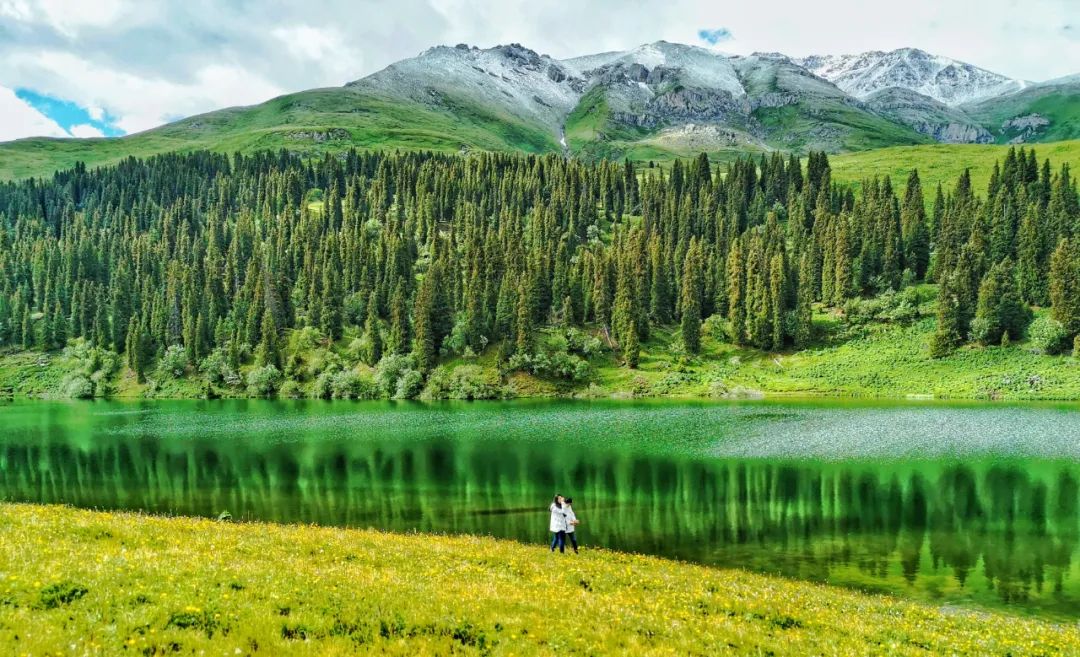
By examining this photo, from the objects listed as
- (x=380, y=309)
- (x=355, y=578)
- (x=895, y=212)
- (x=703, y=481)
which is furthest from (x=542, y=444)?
(x=895, y=212)

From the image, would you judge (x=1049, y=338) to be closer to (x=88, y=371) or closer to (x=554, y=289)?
(x=554, y=289)

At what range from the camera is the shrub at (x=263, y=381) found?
13862cm

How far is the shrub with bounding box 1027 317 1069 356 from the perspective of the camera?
113 m

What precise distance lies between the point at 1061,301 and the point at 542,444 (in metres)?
102

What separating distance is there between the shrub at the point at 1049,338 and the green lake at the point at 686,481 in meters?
25.0

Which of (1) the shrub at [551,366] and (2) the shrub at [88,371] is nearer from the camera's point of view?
(1) the shrub at [551,366]

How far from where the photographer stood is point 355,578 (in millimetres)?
18938

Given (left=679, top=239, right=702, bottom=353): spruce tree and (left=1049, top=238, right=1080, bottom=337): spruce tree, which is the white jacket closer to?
(left=679, top=239, right=702, bottom=353): spruce tree

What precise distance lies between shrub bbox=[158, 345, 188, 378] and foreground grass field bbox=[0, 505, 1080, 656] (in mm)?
138844

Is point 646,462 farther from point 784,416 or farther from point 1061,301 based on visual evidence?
point 1061,301

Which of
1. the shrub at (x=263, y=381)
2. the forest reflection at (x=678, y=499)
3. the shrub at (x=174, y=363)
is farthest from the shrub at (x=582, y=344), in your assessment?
the shrub at (x=174, y=363)

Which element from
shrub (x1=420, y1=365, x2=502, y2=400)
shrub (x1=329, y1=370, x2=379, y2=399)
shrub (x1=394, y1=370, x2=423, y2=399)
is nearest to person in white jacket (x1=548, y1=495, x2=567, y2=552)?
shrub (x1=420, y1=365, x2=502, y2=400)

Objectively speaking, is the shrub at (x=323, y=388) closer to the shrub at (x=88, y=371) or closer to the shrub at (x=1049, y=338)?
the shrub at (x=88, y=371)

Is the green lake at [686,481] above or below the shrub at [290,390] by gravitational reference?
above
